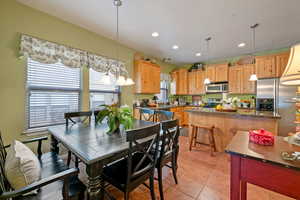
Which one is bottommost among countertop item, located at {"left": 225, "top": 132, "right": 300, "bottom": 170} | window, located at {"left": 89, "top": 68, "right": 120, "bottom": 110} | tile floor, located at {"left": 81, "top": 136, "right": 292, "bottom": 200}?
tile floor, located at {"left": 81, "top": 136, "right": 292, "bottom": 200}

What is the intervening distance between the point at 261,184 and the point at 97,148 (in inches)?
54.1

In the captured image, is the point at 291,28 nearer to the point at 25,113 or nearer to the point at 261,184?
the point at 261,184

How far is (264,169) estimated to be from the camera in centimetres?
91

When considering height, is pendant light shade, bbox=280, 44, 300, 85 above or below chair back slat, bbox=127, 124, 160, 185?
above

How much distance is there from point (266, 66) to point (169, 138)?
4.15 metres

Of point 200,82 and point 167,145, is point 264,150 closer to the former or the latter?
point 167,145

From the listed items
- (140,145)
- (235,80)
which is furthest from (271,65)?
(140,145)

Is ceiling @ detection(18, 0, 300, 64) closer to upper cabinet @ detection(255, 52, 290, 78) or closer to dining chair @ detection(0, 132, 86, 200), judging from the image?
upper cabinet @ detection(255, 52, 290, 78)

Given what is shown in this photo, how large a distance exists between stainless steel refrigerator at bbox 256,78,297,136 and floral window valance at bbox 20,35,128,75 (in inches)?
173

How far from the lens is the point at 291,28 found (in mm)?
2838

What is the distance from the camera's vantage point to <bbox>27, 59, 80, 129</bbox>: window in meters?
2.32

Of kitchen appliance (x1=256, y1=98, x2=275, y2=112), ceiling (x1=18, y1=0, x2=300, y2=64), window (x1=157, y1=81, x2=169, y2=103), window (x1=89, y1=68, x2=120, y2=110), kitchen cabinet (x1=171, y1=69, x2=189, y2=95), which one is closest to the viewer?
ceiling (x1=18, y1=0, x2=300, y2=64)

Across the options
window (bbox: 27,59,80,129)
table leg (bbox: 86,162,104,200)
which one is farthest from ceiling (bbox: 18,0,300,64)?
table leg (bbox: 86,162,104,200)

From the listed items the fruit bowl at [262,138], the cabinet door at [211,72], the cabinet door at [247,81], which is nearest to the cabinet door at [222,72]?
the cabinet door at [211,72]
